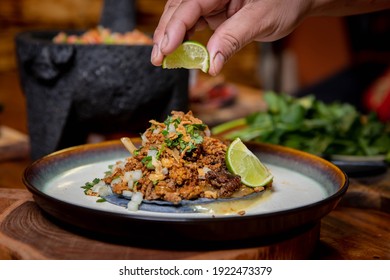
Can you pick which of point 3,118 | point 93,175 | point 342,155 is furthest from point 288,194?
point 3,118

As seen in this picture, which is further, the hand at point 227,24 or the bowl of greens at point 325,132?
the bowl of greens at point 325,132

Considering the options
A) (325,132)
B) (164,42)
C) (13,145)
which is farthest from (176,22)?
(13,145)

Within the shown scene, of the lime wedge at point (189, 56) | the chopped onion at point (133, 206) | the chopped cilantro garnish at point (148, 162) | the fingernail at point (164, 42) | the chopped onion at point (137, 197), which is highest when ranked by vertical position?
the fingernail at point (164, 42)

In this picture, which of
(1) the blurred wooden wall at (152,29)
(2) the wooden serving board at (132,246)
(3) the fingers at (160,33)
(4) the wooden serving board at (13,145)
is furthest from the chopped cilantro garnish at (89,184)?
(1) the blurred wooden wall at (152,29)

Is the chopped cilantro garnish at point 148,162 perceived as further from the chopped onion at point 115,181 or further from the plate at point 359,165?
the plate at point 359,165

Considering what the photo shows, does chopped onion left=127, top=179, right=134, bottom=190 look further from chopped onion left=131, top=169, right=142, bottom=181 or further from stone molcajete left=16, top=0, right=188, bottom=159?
stone molcajete left=16, top=0, right=188, bottom=159

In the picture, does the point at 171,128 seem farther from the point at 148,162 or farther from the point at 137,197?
the point at 137,197
